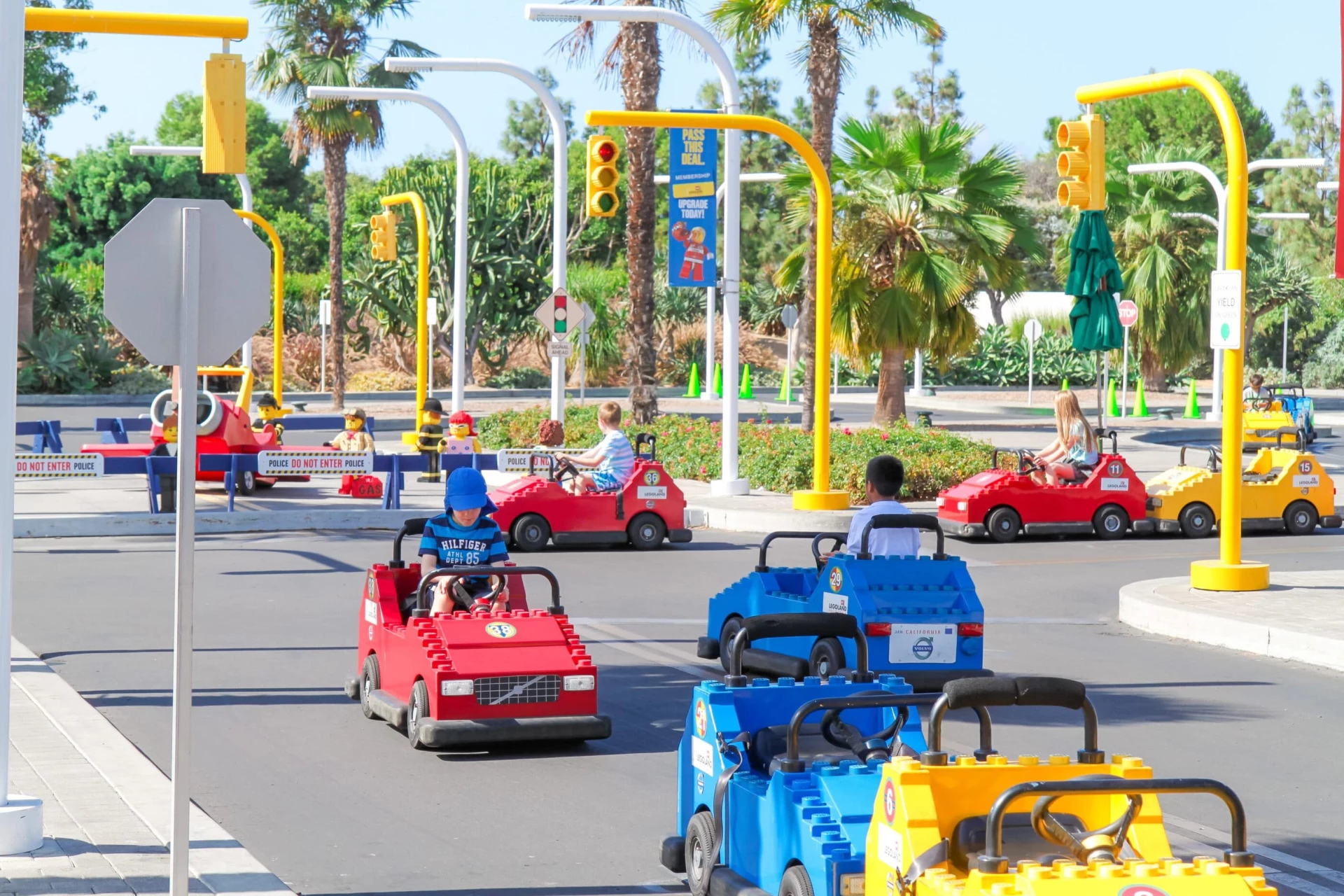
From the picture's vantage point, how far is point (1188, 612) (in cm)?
1215

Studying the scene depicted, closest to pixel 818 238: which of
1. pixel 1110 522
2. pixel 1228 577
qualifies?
pixel 1110 522

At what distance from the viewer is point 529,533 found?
661 inches

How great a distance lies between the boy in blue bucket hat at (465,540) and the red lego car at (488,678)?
0.60 ft

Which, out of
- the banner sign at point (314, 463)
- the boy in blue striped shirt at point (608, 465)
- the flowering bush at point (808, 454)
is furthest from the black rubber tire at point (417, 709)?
the flowering bush at point (808, 454)

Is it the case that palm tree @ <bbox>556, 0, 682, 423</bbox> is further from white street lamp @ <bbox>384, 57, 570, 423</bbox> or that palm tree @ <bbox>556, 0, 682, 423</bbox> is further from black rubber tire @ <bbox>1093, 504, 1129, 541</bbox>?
black rubber tire @ <bbox>1093, 504, 1129, 541</bbox>

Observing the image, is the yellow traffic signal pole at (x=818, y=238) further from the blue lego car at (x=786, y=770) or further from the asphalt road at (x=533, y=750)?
the blue lego car at (x=786, y=770)

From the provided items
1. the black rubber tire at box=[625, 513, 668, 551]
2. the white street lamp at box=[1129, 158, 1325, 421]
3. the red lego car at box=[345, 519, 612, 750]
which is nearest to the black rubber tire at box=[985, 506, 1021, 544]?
the black rubber tire at box=[625, 513, 668, 551]

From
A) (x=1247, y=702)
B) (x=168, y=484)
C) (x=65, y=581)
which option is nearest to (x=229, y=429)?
(x=168, y=484)

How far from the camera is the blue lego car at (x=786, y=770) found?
4926mm

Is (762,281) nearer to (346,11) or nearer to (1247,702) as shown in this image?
(346,11)

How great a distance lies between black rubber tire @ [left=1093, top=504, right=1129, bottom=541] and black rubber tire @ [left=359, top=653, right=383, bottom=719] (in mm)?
11472

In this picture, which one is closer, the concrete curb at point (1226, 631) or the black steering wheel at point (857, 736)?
the black steering wheel at point (857, 736)

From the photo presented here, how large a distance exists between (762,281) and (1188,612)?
2208 inches

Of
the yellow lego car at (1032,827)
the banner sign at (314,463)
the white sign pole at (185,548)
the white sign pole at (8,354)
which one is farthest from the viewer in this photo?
the banner sign at (314,463)
